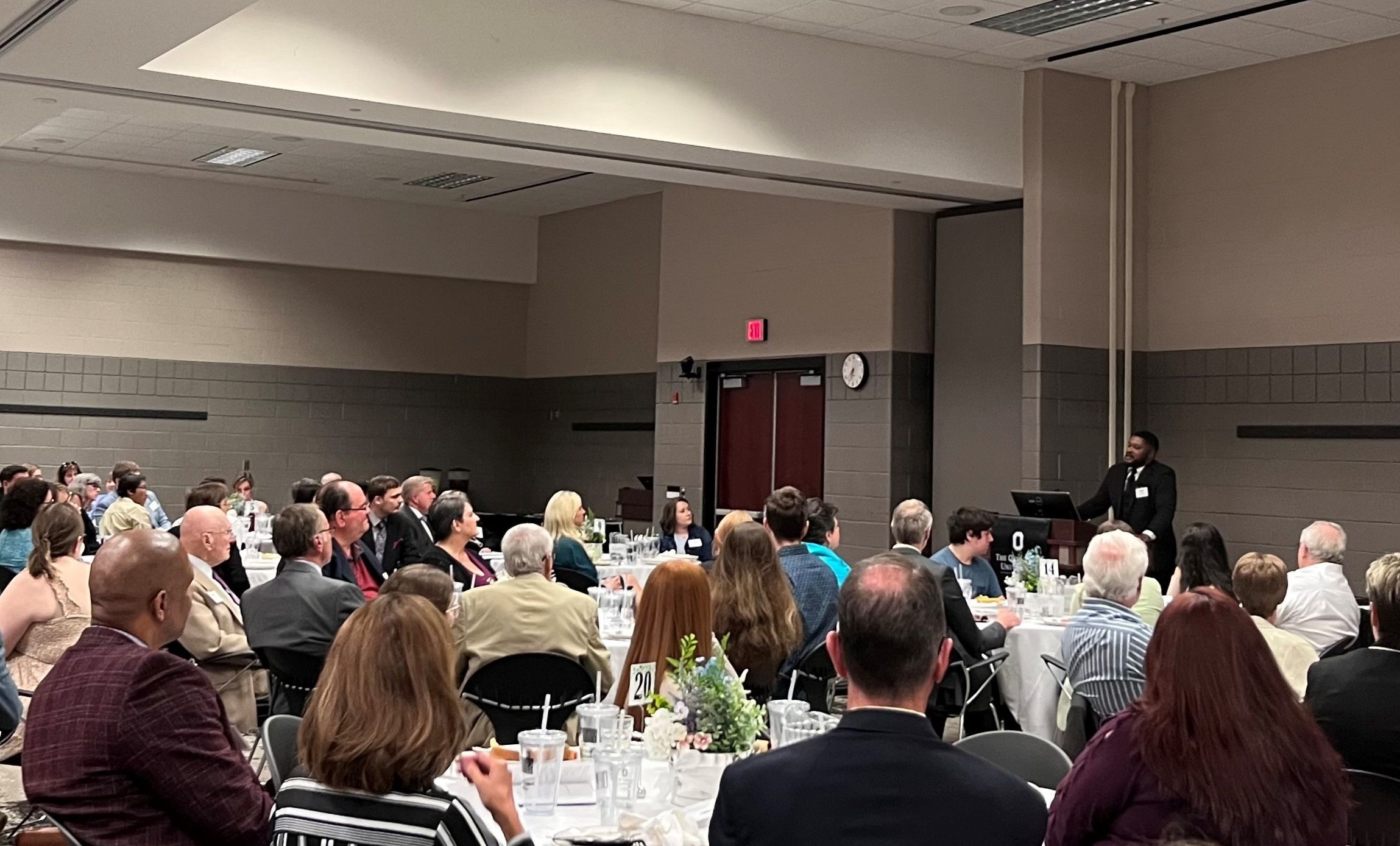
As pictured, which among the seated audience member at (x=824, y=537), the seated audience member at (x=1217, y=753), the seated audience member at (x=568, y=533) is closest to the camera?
the seated audience member at (x=1217, y=753)

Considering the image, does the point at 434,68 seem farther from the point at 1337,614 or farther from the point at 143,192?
the point at 143,192

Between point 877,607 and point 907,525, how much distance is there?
4858mm

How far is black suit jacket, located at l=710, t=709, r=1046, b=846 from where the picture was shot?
6.66 feet

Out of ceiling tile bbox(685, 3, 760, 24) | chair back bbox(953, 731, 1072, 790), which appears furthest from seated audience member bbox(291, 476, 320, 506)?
chair back bbox(953, 731, 1072, 790)

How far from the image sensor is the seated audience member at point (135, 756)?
2.58 metres

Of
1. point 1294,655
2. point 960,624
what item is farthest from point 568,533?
point 1294,655

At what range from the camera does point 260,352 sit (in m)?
15.7

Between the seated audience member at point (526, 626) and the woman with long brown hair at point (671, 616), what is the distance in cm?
71

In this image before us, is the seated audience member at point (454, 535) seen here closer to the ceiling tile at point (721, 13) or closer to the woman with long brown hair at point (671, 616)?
the woman with long brown hair at point (671, 616)

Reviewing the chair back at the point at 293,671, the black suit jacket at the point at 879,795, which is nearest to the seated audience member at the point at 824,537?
the chair back at the point at 293,671

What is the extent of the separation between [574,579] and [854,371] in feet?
16.6

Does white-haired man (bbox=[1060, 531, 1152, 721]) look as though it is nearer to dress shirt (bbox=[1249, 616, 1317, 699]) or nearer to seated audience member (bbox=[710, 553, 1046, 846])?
dress shirt (bbox=[1249, 616, 1317, 699])

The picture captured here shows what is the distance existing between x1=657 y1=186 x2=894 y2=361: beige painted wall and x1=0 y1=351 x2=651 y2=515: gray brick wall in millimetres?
1733

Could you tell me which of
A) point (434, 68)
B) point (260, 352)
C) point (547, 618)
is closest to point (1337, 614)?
point (547, 618)
